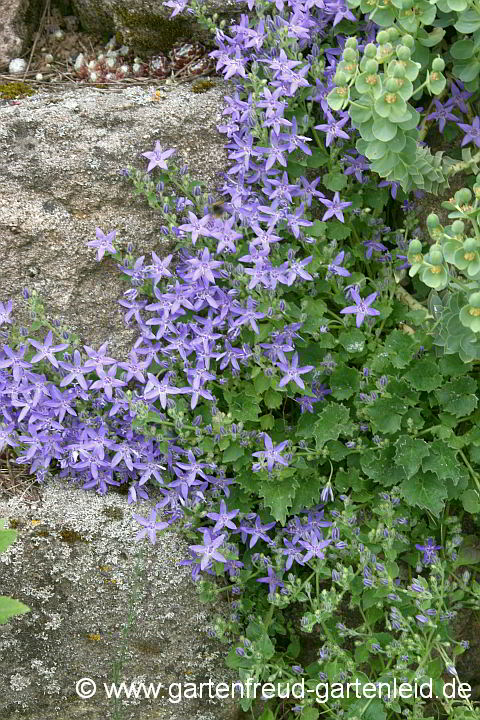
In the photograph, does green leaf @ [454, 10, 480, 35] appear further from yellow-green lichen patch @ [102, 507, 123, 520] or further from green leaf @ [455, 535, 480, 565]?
yellow-green lichen patch @ [102, 507, 123, 520]

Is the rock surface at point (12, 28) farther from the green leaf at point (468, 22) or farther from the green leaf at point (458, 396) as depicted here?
the green leaf at point (458, 396)

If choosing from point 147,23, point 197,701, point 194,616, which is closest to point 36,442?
point 194,616

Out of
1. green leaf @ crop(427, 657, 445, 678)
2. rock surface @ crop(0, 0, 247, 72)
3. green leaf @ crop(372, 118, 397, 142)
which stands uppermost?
green leaf @ crop(372, 118, 397, 142)

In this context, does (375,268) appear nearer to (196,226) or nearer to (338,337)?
(338,337)

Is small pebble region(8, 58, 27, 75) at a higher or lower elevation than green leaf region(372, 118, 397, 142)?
lower

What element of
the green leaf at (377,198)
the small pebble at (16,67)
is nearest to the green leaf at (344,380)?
the green leaf at (377,198)

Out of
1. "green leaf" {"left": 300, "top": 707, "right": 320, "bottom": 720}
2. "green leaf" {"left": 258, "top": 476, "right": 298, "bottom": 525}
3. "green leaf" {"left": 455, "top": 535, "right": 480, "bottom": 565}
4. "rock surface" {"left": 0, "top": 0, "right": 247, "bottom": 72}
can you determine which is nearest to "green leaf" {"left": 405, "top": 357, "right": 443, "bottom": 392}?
"green leaf" {"left": 258, "top": 476, "right": 298, "bottom": 525}
